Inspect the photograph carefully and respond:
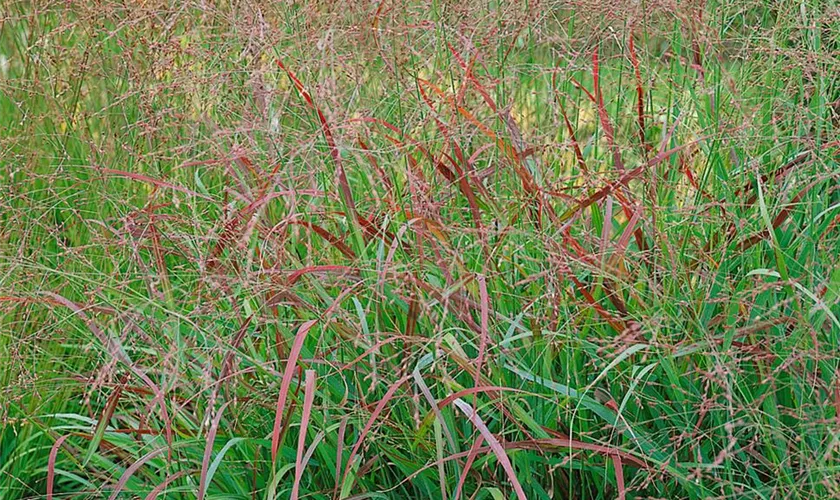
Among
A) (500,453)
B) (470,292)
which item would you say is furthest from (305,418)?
(470,292)

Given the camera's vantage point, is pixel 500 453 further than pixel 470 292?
No

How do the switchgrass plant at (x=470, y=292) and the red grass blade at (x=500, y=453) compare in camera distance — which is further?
the switchgrass plant at (x=470, y=292)

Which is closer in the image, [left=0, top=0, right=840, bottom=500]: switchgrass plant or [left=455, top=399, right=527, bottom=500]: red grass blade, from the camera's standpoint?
[left=455, top=399, right=527, bottom=500]: red grass blade

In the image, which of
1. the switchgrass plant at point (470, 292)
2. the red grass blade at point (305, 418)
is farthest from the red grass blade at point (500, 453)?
the red grass blade at point (305, 418)

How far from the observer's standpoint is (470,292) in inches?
74.7

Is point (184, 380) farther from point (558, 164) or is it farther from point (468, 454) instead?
point (558, 164)

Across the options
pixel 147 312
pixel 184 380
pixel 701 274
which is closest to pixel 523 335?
pixel 701 274

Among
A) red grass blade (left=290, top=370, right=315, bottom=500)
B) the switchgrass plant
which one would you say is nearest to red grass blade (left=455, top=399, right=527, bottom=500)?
the switchgrass plant

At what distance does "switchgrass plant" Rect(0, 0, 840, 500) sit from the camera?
176 centimetres

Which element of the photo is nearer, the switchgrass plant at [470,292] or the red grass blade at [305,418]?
the red grass blade at [305,418]

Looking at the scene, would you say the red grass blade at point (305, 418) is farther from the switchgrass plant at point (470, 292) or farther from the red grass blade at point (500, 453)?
the red grass blade at point (500, 453)

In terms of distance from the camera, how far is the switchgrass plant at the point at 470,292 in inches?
69.2

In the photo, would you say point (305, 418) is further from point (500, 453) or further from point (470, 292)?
point (470, 292)

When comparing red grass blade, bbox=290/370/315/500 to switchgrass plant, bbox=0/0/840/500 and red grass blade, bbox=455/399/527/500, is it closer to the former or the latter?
switchgrass plant, bbox=0/0/840/500
